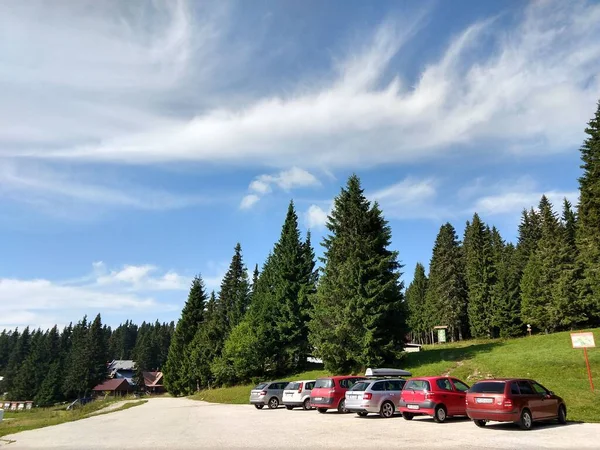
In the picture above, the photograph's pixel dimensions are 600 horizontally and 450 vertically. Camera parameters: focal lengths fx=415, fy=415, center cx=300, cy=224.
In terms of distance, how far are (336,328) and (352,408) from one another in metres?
14.1

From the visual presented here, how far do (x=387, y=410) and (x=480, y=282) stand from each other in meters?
53.2

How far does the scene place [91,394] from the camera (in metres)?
88.8

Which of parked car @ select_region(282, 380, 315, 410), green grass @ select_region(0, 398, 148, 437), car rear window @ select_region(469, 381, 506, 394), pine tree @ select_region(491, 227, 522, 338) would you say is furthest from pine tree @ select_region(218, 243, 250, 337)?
car rear window @ select_region(469, 381, 506, 394)

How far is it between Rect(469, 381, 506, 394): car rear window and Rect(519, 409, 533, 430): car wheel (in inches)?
39.7

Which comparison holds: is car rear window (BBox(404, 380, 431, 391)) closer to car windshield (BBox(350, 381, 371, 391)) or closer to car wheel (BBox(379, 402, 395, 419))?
car wheel (BBox(379, 402, 395, 419))

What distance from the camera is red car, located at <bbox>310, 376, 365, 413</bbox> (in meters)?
20.8

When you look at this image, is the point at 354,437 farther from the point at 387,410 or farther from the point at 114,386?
the point at 114,386

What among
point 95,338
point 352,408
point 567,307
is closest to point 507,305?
point 567,307

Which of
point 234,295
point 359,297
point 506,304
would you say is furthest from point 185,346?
point 506,304

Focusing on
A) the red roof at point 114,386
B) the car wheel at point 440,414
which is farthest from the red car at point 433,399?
the red roof at point 114,386

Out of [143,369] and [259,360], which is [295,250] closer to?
[259,360]

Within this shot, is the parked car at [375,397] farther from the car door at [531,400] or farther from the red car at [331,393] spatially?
the car door at [531,400]

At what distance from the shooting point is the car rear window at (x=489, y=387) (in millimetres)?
13688

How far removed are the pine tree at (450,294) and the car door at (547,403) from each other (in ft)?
182
